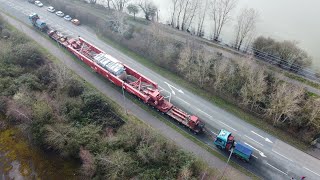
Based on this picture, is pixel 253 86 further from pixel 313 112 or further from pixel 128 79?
pixel 128 79

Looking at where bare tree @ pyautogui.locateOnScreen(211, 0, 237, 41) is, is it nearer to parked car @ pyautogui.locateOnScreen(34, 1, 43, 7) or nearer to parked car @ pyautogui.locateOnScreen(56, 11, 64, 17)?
parked car @ pyautogui.locateOnScreen(56, 11, 64, 17)

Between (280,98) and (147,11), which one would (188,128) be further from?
(147,11)

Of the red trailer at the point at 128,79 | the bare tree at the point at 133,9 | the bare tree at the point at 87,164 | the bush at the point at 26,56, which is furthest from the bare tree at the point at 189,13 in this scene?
the bare tree at the point at 87,164

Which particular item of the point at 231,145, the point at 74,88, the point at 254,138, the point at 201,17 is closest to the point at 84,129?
the point at 74,88

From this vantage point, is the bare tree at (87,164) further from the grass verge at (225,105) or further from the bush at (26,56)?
the bush at (26,56)

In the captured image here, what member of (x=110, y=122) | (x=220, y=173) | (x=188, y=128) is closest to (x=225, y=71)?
(x=188, y=128)

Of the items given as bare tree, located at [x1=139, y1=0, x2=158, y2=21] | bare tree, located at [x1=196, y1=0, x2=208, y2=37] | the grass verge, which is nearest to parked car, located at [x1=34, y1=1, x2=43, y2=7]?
bare tree, located at [x1=139, y1=0, x2=158, y2=21]

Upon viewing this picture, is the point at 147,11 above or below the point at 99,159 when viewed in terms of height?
above
